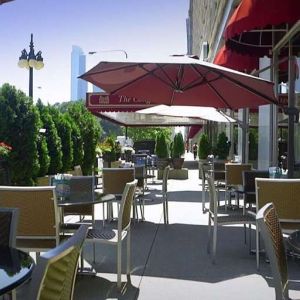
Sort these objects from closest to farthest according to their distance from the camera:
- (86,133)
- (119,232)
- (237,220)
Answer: (119,232) < (237,220) < (86,133)

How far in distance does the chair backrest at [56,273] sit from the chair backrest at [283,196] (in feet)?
11.2

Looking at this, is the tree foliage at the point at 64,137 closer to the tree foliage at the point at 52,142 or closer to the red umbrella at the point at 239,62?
the tree foliage at the point at 52,142

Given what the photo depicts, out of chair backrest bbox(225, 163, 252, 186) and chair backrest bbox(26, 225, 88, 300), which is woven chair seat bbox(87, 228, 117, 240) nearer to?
chair backrest bbox(26, 225, 88, 300)

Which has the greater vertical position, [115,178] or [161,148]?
[161,148]

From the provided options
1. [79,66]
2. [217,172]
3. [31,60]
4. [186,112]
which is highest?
[79,66]

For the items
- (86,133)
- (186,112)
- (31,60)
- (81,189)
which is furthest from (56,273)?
(31,60)

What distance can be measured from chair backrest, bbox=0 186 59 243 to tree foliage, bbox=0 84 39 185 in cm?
480

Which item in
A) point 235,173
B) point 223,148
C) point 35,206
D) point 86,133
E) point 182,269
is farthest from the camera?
point 223,148

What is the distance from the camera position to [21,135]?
9000 mm

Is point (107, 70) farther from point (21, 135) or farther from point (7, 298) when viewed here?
point (7, 298)

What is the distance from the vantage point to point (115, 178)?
7.56 m

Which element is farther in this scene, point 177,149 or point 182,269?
point 177,149

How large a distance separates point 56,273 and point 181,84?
6602 millimetres

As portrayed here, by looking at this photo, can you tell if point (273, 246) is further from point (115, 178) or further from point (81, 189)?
point (115, 178)
